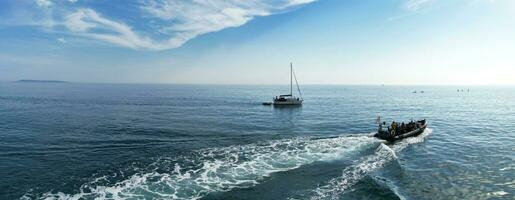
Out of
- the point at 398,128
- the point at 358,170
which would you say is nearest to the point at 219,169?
the point at 358,170

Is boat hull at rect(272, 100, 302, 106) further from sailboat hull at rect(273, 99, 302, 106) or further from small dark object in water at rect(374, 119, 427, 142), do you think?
small dark object in water at rect(374, 119, 427, 142)

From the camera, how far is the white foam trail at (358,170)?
28.8 metres

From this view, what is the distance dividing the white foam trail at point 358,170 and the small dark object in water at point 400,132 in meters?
1.17

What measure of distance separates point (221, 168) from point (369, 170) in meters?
14.8

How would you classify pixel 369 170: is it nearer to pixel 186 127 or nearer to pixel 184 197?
pixel 184 197

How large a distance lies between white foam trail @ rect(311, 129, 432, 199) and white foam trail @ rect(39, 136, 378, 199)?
119 inches

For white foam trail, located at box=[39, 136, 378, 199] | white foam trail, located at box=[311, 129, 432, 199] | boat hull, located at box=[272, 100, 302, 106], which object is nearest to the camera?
white foam trail, located at box=[39, 136, 378, 199]

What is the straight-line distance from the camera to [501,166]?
3800cm

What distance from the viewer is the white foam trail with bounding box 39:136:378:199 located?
28.1 m

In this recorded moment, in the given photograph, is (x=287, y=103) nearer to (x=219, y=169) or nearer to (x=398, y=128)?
(x=398, y=128)

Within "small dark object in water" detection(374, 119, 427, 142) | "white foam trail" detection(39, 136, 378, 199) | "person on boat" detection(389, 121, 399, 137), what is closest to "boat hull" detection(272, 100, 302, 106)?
"small dark object in water" detection(374, 119, 427, 142)

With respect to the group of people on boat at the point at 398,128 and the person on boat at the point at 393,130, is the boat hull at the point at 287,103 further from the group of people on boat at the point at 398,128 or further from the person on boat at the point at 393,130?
the person on boat at the point at 393,130

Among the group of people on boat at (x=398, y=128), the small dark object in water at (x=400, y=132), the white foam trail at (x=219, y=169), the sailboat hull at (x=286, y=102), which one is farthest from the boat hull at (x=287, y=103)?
the white foam trail at (x=219, y=169)

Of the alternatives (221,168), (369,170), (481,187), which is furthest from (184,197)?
(481,187)
